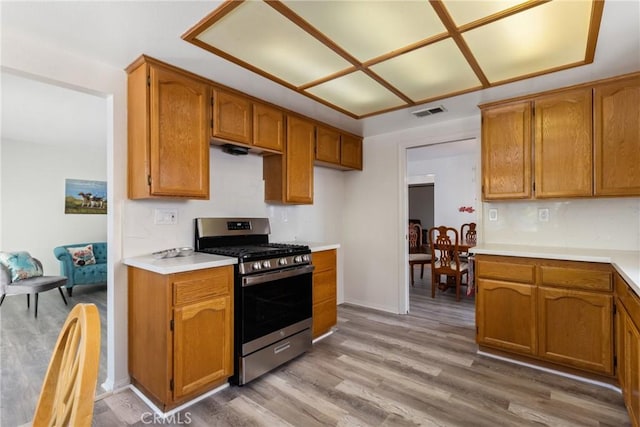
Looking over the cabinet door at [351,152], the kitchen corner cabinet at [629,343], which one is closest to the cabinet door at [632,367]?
the kitchen corner cabinet at [629,343]

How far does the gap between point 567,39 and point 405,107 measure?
132 cm

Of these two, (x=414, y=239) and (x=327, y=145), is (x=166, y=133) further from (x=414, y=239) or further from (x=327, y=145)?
(x=414, y=239)

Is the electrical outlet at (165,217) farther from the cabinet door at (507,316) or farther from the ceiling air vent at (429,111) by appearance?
the cabinet door at (507,316)

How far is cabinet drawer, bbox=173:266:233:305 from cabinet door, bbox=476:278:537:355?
2057mm

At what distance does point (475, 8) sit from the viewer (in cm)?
157

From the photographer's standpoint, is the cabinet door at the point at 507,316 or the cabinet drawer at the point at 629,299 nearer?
the cabinet drawer at the point at 629,299

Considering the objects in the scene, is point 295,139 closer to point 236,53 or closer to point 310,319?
point 236,53

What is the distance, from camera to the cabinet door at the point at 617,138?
2.27 m

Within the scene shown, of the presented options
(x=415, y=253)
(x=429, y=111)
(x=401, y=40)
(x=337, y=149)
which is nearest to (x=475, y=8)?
(x=401, y=40)

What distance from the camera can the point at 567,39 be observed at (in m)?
1.84

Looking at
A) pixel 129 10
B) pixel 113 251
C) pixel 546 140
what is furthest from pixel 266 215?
pixel 546 140

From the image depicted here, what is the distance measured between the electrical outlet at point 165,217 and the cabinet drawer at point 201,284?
0.67 m

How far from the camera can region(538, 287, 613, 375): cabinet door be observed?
2135 mm

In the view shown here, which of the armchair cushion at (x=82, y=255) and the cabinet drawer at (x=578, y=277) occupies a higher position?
the cabinet drawer at (x=578, y=277)
